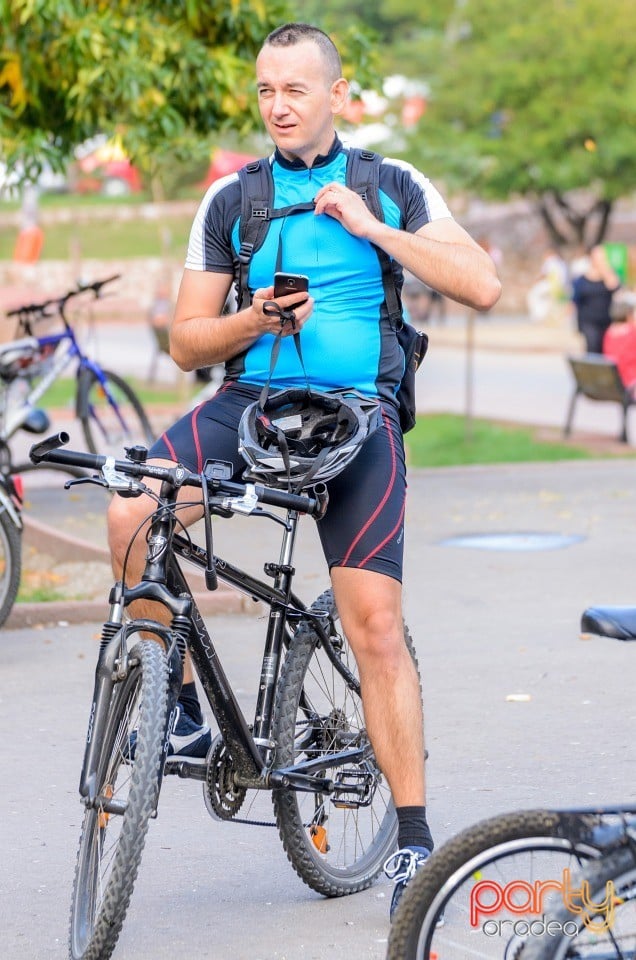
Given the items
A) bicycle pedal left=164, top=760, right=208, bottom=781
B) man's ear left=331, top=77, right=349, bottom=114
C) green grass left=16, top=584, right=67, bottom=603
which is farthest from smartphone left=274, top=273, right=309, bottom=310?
green grass left=16, top=584, right=67, bottom=603

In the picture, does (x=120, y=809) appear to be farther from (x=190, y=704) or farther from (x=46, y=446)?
(x=46, y=446)

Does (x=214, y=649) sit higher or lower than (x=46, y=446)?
lower

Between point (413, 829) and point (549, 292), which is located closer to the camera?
point (413, 829)

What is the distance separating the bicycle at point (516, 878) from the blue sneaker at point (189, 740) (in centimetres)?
114

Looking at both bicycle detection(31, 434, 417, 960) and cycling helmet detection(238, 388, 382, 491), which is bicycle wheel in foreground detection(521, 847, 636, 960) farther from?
cycling helmet detection(238, 388, 382, 491)

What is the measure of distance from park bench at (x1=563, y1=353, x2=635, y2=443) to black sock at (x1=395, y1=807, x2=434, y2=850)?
11.3 m

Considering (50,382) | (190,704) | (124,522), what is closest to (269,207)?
(124,522)

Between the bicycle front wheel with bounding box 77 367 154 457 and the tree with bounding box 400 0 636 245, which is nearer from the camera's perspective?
the bicycle front wheel with bounding box 77 367 154 457

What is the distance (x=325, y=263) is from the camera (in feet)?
13.7

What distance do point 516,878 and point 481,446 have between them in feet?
39.6

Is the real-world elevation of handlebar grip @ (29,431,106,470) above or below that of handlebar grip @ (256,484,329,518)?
above

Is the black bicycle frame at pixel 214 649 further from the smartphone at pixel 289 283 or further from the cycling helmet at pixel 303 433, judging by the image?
the smartphone at pixel 289 283

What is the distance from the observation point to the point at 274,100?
4133mm

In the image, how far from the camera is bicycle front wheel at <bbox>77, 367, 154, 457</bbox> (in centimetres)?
1050
